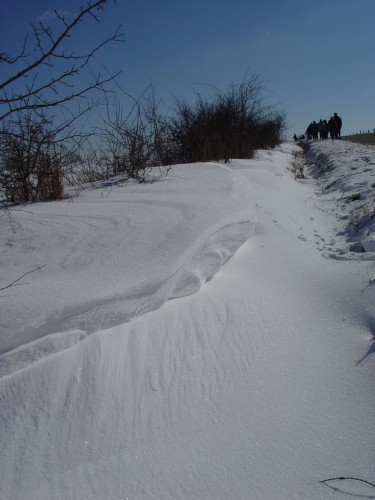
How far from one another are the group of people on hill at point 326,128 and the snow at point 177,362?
2076cm

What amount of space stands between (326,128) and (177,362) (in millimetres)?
23892

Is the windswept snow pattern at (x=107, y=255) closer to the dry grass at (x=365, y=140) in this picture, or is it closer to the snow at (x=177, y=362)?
the snow at (x=177, y=362)

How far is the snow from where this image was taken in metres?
1.15

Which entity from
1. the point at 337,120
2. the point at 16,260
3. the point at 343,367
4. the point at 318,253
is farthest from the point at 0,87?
the point at 337,120

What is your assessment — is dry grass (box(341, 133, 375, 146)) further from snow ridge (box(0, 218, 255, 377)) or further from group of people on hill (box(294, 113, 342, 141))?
snow ridge (box(0, 218, 255, 377))

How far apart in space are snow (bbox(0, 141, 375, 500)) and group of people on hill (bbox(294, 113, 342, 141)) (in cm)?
2076

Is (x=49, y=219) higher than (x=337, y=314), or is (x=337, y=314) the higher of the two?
(x=49, y=219)

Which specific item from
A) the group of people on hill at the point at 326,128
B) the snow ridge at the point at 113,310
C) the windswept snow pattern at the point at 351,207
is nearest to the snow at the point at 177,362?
the snow ridge at the point at 113,310

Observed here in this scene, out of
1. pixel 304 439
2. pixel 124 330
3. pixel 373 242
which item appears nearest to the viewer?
pixel 304 439

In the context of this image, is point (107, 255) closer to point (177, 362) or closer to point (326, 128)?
point (177, 362)

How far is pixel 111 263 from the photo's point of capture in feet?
6.61

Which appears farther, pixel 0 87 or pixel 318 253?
pixel 318 253

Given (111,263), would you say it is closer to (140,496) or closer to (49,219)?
(49,219)

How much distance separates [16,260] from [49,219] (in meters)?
0.57
